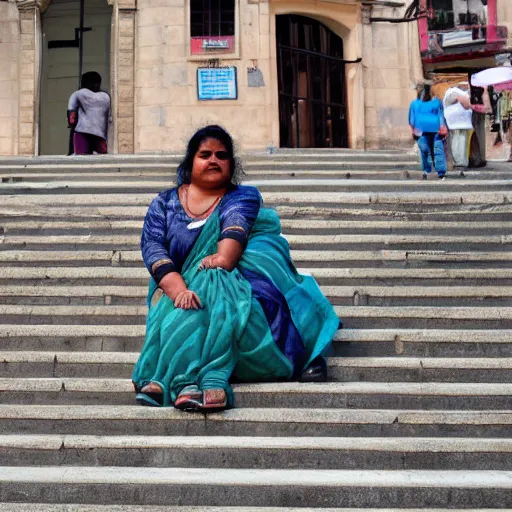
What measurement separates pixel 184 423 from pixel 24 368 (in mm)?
1208

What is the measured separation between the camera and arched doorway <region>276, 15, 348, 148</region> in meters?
16.6

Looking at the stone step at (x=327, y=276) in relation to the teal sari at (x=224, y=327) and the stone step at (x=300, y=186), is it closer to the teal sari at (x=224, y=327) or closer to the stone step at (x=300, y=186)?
the teal sari at (x=224, y=327)

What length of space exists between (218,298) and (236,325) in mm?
159

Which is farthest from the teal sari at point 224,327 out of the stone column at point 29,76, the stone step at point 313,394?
the stone column at point 29,76

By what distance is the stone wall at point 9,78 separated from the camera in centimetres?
1684

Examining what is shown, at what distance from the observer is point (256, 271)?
505cm

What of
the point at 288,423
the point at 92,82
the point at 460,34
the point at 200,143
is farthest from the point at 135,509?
the point at 460,34

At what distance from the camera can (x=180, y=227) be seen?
17.0 ft

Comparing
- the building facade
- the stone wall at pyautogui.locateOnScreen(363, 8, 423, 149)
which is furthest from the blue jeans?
the stone wall at pyautogui.locateOnScreen(363, 8, 423, 149)

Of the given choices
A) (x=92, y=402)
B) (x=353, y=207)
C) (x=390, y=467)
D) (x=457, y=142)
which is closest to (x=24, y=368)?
(x=92, y=402)

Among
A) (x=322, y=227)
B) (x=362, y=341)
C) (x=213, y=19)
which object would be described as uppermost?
(x=213, y=19)

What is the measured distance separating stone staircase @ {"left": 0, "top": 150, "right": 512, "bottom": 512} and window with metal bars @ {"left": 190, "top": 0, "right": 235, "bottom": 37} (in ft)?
28.0

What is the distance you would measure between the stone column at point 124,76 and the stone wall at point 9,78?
1801mm

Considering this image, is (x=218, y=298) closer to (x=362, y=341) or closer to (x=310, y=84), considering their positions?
(x=362, y=341)
